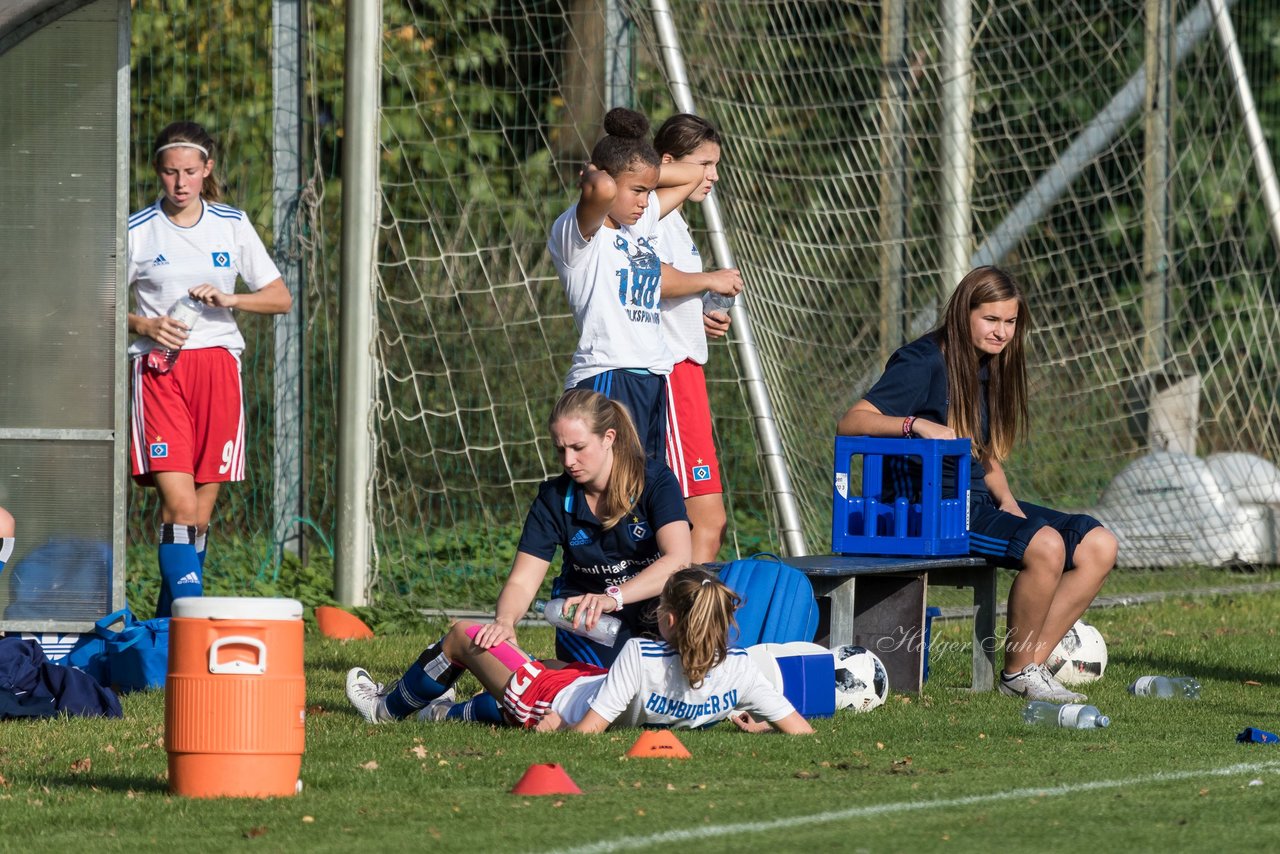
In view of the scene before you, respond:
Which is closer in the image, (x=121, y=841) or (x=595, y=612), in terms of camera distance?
(x=121, y=841)

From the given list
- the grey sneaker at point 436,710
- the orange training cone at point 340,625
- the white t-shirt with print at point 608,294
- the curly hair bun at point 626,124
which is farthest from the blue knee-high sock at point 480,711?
the orange training cone at point 340,625

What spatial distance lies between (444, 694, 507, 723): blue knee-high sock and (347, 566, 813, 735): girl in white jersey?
0.14 metres

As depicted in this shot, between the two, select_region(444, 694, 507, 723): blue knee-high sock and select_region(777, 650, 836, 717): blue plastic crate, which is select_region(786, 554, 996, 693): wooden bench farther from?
select_region(444, 694, 507, 723): blue knee-high sock

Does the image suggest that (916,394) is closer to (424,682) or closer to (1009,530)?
(1009,530)

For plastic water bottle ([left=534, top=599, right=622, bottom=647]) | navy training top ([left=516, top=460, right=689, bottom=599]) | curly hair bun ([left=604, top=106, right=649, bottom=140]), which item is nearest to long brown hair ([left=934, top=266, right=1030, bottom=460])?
curly hair bun ([left=604, top=106, right=649, bottom=140])

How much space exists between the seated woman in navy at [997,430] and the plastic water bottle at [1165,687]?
30cm

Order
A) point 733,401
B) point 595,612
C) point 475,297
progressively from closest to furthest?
point 595,612 < point 475,297 < point 733,401

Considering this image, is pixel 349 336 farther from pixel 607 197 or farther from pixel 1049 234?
pixel 1049 234

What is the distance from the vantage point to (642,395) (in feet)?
23.3

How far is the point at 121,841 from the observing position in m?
4.18

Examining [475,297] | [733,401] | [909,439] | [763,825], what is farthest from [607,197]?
[733,401]

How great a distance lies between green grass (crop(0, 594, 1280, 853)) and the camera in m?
4.17

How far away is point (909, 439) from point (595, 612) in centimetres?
173

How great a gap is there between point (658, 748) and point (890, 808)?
987 millimetres
